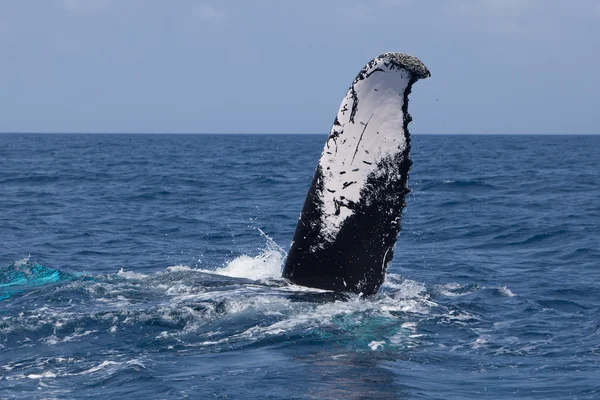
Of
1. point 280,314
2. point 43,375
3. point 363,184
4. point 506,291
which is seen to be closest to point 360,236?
point 363,184

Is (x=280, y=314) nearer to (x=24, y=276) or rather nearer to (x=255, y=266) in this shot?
(x=255, y=266)

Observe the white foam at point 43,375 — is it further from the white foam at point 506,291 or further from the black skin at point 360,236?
the white foam at point 506,291

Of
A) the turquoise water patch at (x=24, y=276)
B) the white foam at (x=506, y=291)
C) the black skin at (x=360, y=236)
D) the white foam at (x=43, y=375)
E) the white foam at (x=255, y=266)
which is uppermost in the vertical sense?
the black skin at (x=360, y=236)

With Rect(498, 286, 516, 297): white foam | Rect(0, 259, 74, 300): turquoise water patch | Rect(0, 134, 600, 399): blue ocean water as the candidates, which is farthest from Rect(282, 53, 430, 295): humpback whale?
Rect(0, 259, 74, 300): turquoise water patch

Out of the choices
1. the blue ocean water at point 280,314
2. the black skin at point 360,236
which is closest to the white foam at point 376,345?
the blue ocean water at point 280,314

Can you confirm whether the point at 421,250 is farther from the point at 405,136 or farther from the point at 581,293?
the point at 405,136

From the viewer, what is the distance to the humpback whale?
27.6 feet

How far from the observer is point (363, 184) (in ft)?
28.8

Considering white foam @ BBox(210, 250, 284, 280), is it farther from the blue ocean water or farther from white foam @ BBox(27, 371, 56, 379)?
white foam @ BBox(27, 371, 56, 379)

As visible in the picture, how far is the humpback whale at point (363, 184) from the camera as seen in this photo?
841 centimetres

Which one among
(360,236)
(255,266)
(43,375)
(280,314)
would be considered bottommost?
(43,375)

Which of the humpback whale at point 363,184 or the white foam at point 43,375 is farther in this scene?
the humpback whale at point 363,184

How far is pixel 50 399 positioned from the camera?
279 inches

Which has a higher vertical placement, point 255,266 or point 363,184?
point 363,184
